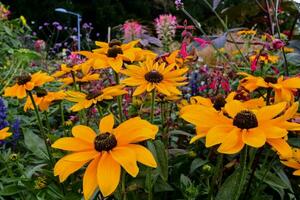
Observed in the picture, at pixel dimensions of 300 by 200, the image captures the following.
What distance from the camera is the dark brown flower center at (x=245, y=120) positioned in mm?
751

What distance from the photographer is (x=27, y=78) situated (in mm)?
1157

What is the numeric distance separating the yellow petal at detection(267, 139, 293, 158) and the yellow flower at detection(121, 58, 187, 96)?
0.28 m

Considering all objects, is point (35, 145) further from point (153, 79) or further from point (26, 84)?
point (153, 79)

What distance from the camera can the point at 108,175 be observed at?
2.30 feet

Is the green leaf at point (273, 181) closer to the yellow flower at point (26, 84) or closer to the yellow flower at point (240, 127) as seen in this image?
the yellow flower at point (240, 127)

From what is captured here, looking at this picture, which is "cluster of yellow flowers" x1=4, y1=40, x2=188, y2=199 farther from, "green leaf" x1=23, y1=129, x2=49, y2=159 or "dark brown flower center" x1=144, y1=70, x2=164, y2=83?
"green leaf" x1=23, y1=129, x2=49, y2=159

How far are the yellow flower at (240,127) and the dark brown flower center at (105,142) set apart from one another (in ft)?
0.37

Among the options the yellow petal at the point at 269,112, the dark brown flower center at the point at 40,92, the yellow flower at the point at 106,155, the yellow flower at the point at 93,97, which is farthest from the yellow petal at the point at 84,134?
the dark brown flower center at the point at 40,92

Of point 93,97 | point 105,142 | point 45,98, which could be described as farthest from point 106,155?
point 45,98

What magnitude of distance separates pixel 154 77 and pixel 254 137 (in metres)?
0.34

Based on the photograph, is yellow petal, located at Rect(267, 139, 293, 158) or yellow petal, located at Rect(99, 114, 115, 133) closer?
yellow petal, located at Rect(267, 139, 293, 158)

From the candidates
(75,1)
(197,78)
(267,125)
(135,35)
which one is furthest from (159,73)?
(75,1)

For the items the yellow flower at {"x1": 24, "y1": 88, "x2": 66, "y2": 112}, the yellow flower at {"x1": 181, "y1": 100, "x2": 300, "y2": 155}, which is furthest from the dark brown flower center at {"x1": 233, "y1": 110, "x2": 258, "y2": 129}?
the yellow flower at {"x1": 24, "y1": 88, "x2": 66, "y2": 112}

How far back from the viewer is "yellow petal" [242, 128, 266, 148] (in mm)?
690
